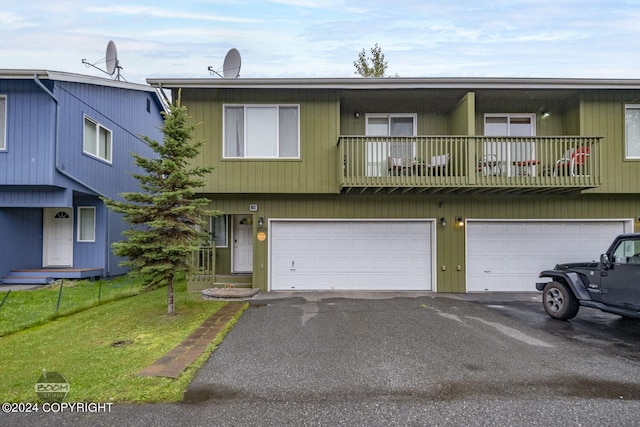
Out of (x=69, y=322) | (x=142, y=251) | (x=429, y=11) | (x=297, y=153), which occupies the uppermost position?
(x=429, y=11)

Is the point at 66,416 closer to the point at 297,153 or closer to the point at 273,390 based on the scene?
the point at 273,390

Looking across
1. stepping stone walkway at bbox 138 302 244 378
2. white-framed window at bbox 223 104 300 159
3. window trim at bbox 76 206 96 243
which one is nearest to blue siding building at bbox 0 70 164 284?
window trim at bbox 76 206 96 243

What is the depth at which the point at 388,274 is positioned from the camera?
8.52 metres

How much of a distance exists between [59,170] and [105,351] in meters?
6.70

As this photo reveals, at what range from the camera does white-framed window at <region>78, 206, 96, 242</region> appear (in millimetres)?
10211

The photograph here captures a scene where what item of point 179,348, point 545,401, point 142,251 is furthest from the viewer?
point 142,251

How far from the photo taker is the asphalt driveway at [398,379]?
9.39 feet

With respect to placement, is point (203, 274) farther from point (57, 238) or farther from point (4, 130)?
point (4, 130)

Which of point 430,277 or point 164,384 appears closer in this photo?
point 164,384

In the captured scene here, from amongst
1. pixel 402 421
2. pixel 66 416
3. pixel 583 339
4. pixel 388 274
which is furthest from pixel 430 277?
pixel 66 416

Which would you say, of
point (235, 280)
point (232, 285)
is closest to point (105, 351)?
point (232, 285)

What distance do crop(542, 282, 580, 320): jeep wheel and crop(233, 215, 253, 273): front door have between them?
747 cm

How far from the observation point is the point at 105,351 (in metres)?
4.29

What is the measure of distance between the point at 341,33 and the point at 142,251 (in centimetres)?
1566
